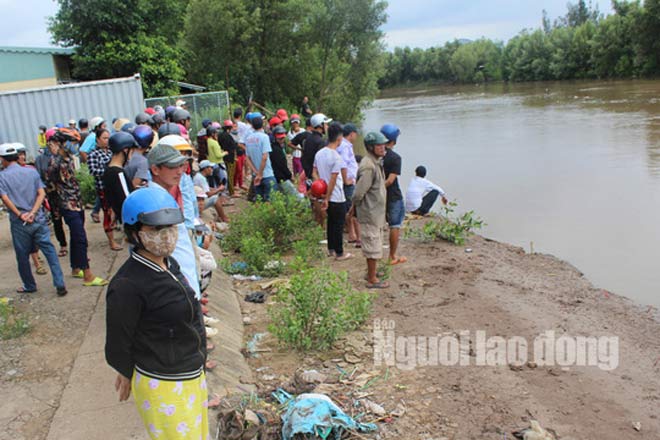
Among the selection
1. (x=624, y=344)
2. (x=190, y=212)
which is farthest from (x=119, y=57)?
(x=624, y=344)

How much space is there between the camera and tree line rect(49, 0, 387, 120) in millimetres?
17797

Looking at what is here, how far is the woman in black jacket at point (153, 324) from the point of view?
7.57 ft

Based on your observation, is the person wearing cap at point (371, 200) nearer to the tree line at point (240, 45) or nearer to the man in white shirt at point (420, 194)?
the man in white shirt at point (420, 194)

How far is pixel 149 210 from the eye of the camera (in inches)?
92.5

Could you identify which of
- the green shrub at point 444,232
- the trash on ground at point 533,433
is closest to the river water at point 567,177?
the green shrub at point 444,232

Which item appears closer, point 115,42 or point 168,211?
point 168,211

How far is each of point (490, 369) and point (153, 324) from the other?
3160mm

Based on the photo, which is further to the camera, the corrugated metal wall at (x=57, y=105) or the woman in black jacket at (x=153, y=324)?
the corrugated metal wall at (x=57, y=105)

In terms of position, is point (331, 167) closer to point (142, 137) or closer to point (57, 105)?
point (142, 137)

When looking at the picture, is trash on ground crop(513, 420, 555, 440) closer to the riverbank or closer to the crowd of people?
the riverbank

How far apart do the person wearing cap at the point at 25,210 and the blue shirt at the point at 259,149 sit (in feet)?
11.1

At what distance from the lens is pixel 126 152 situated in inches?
187

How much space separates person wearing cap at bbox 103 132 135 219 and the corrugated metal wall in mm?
7624

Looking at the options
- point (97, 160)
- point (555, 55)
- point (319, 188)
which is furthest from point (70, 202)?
point (555, 55)
